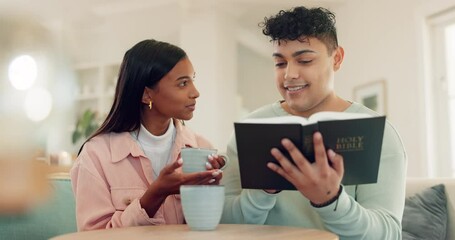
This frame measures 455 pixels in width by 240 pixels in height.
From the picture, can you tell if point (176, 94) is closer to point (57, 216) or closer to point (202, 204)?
point (202, 204)

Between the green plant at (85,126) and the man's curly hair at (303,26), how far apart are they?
4.41m

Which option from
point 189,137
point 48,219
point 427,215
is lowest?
point 427,215

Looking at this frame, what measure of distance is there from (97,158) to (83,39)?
465 centimetres

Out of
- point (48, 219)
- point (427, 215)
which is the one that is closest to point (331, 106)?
point (427, 215)

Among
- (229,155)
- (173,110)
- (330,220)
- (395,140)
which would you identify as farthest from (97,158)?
(395,140)

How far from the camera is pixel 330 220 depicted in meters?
1.23

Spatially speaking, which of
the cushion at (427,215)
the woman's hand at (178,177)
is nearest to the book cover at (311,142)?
the woman's hand at (178,177)

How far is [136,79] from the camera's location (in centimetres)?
161

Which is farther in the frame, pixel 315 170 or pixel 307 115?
pixel 307 115

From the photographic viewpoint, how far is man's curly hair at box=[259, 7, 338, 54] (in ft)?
4.70

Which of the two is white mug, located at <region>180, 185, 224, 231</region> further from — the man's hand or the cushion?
the cushion

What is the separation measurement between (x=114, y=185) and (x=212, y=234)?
454 mm

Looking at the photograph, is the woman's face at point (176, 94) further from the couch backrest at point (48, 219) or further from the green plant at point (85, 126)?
the green plant at point (85, 126)

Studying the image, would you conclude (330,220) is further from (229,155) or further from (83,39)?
(83,39)
